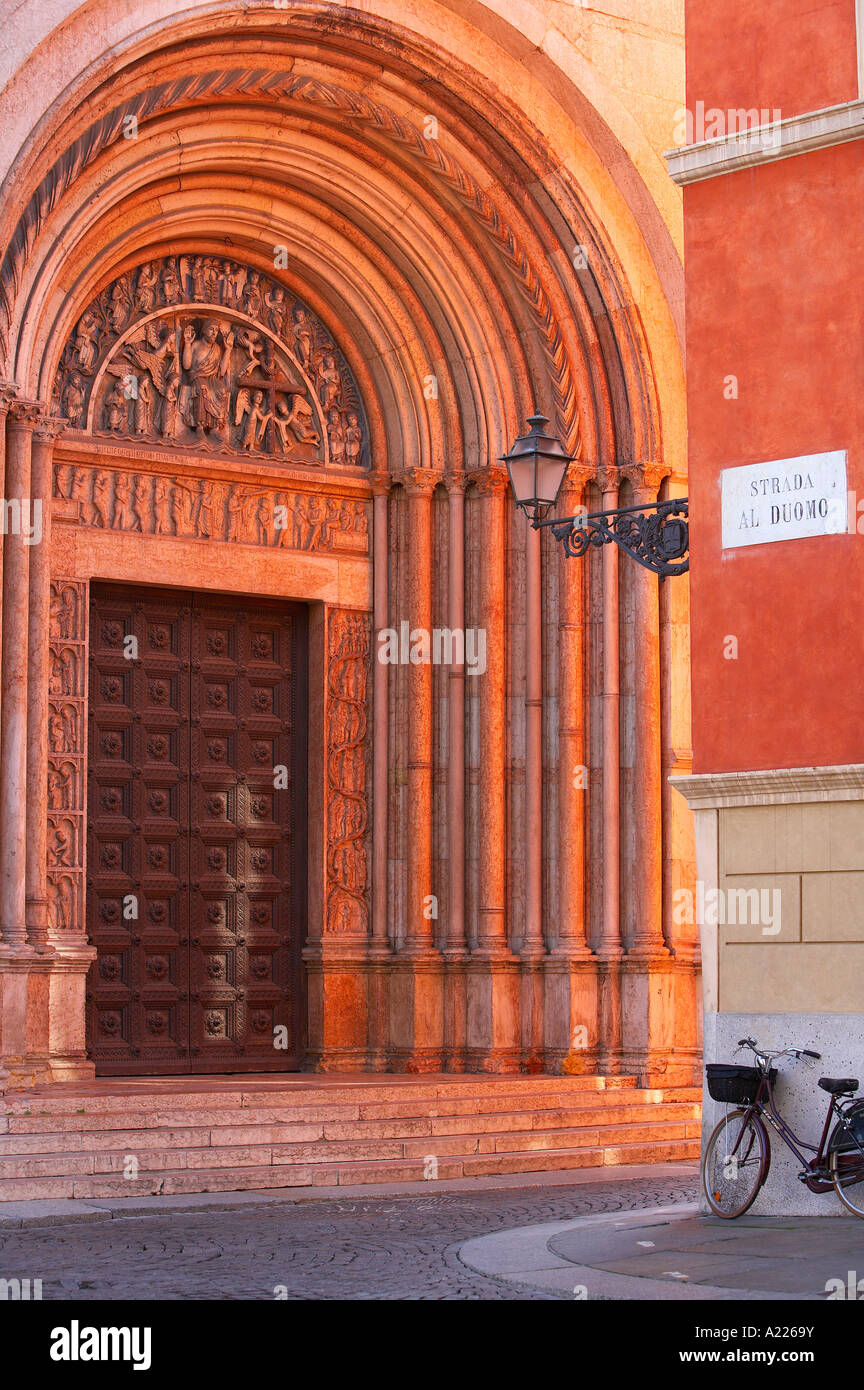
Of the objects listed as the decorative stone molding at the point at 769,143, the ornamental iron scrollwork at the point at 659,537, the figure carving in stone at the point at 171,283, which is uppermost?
the figure carving in stone at the point at 171,283

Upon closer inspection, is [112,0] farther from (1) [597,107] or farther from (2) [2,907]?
(2) [2,907]

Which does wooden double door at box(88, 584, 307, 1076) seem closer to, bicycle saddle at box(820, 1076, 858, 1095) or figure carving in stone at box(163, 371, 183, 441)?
figure carving in stone at box(163, 371, 183, 441)

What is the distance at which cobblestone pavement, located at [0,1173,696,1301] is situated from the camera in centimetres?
803

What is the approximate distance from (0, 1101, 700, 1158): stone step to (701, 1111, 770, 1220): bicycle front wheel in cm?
313

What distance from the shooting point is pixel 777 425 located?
34.4ft

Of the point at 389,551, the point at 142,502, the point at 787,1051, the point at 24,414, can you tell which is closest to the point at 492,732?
the point at 389,551

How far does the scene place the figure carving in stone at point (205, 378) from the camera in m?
15.5

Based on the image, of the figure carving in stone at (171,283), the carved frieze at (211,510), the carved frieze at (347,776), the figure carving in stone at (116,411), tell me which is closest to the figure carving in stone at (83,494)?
the carved frieze at (211,510)

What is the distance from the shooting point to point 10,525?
13.4 meters

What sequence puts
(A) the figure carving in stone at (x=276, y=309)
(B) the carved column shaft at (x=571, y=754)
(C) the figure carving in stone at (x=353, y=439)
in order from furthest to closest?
1. (C) the figure carving in stone at (x=353, y=439)
2. (A) the figure carving in stone at (x=276, y=309)
3. (B) the carved column shaft at (x=571, y=754)

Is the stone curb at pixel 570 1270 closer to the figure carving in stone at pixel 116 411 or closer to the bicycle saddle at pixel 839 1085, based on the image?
the bicycle saddle at pixel 839 1085

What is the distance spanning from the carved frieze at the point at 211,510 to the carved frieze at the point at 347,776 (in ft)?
2.18

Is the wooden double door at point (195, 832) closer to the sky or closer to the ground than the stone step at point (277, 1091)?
closer to the sky

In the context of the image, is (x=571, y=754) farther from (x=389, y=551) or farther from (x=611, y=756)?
(x=389, y=551)
